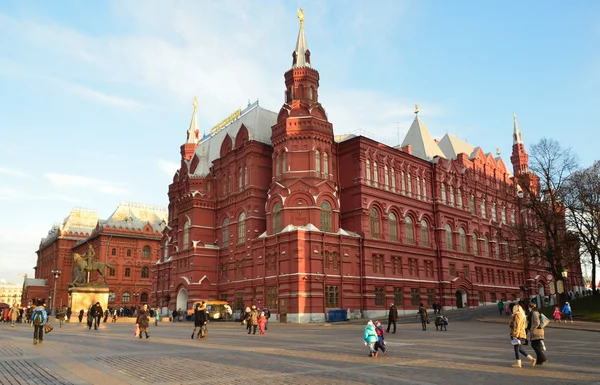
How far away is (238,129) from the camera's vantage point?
62156 millimetres

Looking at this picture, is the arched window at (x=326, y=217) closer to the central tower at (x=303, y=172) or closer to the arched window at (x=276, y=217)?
the central tower at (x=303, y=172)

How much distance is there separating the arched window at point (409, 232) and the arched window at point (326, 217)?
1144 centimetres

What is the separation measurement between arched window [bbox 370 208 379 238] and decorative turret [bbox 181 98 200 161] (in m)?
30.7

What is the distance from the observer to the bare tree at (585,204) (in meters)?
41.5

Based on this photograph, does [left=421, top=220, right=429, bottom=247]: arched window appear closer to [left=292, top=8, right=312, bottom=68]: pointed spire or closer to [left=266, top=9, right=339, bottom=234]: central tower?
[left=266, top=9, right=339, bottom=234]: central tower

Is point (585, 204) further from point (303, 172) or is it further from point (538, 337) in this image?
point (538, 337)

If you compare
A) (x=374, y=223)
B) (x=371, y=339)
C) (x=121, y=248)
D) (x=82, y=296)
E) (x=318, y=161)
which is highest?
(x=318, y=161)

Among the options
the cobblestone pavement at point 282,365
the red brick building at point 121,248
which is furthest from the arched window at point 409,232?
the red brick building at point 121,248

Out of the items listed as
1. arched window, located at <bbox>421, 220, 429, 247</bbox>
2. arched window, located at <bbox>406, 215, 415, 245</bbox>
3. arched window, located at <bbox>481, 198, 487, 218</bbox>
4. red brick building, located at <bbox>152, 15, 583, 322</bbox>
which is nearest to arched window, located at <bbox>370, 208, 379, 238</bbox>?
red brick building, located at <bbox>152, 15, 583, 322</bbox>

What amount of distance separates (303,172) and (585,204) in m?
24.5

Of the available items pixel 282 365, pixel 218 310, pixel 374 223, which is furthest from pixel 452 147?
pixel 282 365

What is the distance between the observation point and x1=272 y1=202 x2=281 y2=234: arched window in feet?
164

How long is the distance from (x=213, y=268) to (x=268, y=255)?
10.8 m

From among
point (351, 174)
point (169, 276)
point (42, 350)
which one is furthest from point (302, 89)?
point (42, 350)
